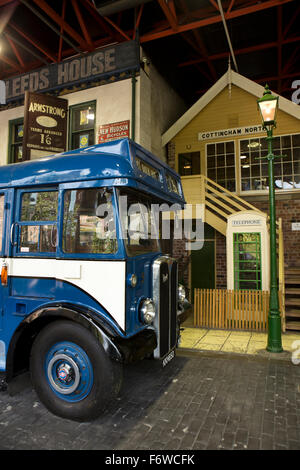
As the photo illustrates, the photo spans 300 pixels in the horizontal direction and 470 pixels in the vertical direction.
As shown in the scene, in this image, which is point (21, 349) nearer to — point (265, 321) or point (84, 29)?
point (265, 321)

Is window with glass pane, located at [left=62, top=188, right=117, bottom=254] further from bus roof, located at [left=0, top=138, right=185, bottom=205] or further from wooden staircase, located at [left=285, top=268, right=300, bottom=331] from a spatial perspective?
wooden staircase, located at [left=285, top=268, right=300, bottom=331]

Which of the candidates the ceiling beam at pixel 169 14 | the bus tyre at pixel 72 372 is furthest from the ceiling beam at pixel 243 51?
the bus tyre at pixel 72 372

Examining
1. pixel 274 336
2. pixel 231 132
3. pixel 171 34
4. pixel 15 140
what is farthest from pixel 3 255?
pixel 231 132

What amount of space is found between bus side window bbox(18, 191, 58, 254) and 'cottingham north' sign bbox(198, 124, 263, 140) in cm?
930

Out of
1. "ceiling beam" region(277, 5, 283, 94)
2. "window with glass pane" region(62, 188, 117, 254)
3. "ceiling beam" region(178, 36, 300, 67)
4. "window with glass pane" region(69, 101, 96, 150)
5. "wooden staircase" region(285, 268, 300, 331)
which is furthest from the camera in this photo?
"ceiling beam" region(178, 36, 300, 67)

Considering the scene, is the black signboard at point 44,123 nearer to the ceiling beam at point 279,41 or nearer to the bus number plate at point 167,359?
the bus number plate at point 167,359

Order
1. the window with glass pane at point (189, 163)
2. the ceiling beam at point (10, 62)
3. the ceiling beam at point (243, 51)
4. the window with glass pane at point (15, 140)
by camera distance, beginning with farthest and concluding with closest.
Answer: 1. the ceiling beam at point (243, 51)
2. the window with glass pane at point (189, 163)
3. the ceiling beam at point (10, 62)
4. the window with glass pane at point (15, 140)

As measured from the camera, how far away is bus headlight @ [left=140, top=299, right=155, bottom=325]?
143 inches

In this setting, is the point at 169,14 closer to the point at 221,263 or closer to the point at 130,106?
the point at 130,106

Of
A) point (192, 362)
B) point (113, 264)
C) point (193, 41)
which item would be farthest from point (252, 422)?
point (193, 41)

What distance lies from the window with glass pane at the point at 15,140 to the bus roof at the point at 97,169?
7.57m

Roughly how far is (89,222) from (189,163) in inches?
366

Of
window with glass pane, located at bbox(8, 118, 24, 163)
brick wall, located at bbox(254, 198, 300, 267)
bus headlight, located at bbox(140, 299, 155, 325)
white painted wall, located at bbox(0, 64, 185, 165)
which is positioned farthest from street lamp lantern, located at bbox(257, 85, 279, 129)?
window with glass pane, located at bbox(8, 118, 24, 163)

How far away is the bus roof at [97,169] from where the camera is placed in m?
3.40
